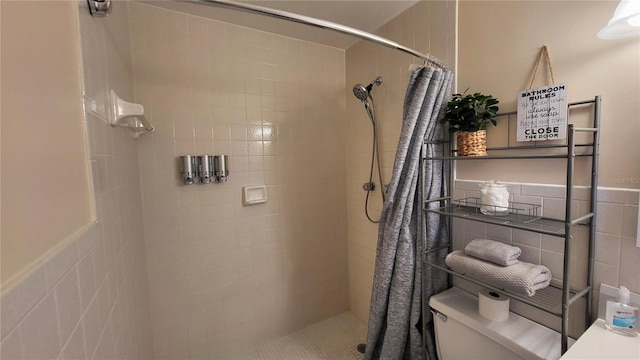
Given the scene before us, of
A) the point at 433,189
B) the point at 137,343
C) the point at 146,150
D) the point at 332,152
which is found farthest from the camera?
the point at 332,152

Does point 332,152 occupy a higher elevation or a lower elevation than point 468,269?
Answer: higher

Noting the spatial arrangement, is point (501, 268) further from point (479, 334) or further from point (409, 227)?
point (409, 227)

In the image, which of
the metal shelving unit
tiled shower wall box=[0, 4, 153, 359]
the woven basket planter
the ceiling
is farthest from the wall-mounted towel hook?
the woven basket planter

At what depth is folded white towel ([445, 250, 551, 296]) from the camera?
3.17ft

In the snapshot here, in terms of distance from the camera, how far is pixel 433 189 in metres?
1.36

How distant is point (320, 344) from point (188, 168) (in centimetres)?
156

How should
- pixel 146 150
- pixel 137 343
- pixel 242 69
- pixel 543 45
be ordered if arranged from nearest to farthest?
Result: 1. pixel 543 45
2. pixel 137 343
3. pixel 146 150
4. pixel 242 69

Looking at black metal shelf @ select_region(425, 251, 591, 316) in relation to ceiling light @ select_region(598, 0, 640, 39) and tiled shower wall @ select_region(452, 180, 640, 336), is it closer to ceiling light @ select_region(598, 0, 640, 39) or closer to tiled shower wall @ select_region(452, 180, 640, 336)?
tiled shower wall @ select_region(452, 180, 640, 336)

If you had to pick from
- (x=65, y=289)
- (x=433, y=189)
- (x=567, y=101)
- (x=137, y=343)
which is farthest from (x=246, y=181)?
(x=567, y=101)

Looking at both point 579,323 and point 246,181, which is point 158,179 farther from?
point 579,323

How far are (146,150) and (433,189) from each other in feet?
5.33

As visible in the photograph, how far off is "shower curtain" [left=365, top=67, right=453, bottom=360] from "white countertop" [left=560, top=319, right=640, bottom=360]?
22.9 inches

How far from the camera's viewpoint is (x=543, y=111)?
106 centimetres

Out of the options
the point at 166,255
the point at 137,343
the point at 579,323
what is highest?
the point at 166,255
